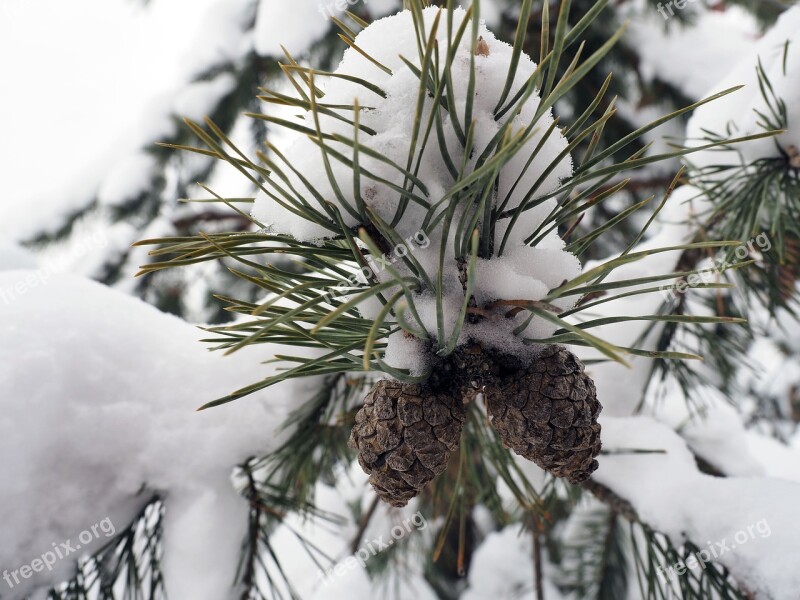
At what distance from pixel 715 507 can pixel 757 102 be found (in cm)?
59

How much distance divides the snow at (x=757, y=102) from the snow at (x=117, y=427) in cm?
74

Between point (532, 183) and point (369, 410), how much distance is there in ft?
0.87

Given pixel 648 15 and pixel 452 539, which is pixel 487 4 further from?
pixel 452 539

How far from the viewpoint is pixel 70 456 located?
61 cm

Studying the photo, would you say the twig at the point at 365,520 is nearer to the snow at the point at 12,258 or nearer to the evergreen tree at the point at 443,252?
the evergreen tree at the point at 443,252

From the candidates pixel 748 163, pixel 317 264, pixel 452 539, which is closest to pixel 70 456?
pixel 317 264

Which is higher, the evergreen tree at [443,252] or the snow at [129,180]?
the snow at [129,180]

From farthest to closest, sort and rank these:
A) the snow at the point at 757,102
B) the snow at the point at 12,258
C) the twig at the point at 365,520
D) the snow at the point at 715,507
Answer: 1. the twig at the point at 365,520
2. the snow at the point at 12,258
3. the snow at the point at 757,102
4. the snow at the point at 715,507

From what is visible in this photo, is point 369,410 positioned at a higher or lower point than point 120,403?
lower

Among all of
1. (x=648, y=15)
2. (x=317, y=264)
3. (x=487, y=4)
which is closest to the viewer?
(x=317, y=264)

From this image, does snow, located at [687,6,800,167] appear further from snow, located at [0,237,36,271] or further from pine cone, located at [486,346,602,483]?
snow, located at [0,237,36,271]

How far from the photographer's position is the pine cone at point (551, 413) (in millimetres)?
453

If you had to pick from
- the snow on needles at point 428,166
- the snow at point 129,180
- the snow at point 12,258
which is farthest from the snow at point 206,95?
the snow on needles at point 428,166

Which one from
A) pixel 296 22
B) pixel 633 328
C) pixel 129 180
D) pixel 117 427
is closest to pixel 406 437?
pixel 117 427
